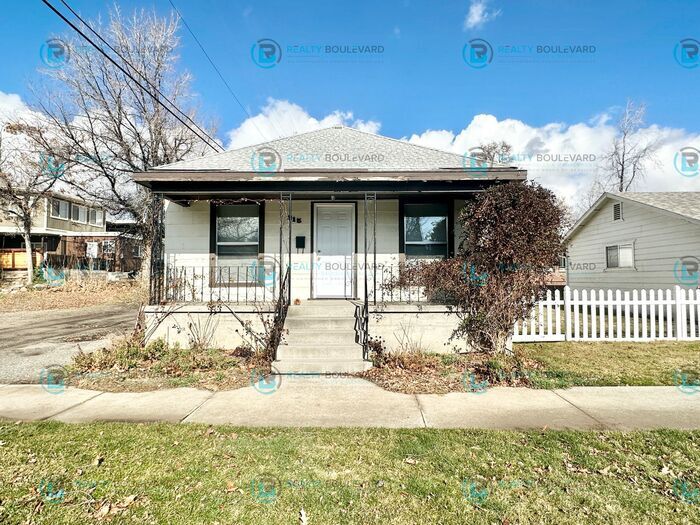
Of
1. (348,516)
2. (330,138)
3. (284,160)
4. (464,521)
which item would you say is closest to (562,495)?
(464,521)

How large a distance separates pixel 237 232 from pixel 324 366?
4534 mm

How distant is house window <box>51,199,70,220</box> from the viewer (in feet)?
82.4

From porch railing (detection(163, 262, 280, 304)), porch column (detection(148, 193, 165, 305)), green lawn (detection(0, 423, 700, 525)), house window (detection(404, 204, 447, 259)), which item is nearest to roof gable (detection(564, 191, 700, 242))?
house window (detection(404, 204, 447, 259))

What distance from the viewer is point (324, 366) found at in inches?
225

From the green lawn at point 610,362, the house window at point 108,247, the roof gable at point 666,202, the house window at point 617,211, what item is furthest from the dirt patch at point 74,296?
the house window at point 617,211

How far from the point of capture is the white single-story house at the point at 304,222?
7.31 m

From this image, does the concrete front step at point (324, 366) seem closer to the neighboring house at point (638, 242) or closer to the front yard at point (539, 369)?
the front yard at point (539, 369)

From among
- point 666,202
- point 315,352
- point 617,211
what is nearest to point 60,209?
point 315,352

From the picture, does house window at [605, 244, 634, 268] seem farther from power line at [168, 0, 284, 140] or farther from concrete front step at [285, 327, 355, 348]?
power line at [168, 0, 284, 140]

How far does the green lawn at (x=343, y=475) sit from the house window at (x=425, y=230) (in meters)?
5.39

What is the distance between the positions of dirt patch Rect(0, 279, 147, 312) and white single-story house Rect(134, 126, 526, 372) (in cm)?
832

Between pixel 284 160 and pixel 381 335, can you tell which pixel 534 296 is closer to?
pixel 381 335

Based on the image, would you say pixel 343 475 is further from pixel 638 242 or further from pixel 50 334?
pixel 638 242

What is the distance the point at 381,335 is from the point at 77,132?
1890cm
